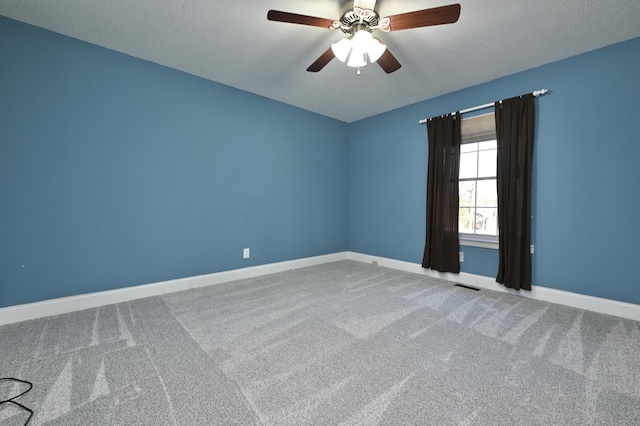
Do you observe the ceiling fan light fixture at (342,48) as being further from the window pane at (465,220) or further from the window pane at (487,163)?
the window pane at (465,220)

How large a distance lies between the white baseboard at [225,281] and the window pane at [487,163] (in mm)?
→ 1339

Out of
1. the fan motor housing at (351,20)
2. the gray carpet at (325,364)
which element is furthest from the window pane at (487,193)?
the fan motor housing at (351,20)

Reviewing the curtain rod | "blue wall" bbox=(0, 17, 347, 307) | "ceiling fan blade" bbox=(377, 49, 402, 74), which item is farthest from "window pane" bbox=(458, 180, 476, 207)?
"blue wall" bbox=(0, 17, 347, 307)

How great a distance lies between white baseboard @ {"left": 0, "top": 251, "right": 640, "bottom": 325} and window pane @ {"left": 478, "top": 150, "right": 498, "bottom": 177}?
4.39 feet

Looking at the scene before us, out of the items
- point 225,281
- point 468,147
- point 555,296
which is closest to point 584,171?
point 468,147

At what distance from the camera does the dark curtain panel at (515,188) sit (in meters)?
2.84

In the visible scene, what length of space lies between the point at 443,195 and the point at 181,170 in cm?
343

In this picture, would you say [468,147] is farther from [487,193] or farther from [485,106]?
[487,193]

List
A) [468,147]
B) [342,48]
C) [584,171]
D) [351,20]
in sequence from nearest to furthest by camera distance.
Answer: [351,20] < [342,48] < [584,171] < [468,147]

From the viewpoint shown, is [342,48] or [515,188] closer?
[342,48]

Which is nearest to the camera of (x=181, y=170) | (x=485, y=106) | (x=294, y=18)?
(x=294, y=18)

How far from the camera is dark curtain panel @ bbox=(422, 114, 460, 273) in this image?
11.3ft

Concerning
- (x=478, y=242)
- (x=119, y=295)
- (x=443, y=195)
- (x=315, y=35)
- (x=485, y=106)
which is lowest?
(x=119, y=295)

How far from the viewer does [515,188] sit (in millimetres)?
2934
